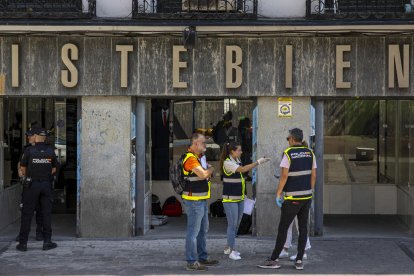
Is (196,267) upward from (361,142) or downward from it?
downward

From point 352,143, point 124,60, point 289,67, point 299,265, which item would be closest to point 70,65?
point 124,60

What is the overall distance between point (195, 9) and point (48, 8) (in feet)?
7.50

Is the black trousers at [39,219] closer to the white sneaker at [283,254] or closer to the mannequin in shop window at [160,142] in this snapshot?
the mannequin in shop window at [160,142]

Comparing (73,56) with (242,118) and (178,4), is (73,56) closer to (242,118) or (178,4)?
(178,4)

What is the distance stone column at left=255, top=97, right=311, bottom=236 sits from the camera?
36.4 ft

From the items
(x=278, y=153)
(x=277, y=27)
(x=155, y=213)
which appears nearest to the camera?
(x=277, y=27)

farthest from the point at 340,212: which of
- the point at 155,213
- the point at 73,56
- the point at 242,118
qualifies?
the point at 73,56

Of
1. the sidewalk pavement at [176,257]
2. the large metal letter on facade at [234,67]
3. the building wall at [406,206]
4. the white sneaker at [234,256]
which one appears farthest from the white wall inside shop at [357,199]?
the white sneaker at [234,256]

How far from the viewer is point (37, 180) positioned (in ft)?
33.8

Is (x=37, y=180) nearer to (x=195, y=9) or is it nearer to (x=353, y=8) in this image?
(x=195, y=9)

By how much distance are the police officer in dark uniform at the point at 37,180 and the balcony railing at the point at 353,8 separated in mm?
4446

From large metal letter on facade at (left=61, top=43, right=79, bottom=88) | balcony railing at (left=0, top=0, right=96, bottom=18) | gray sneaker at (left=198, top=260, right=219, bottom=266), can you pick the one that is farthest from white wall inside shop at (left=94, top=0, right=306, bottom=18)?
gray sneaker at (left=198, top=260, right=219, bottom=266)

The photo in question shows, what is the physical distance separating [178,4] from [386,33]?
3.23 meters

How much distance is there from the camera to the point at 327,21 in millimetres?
10469
